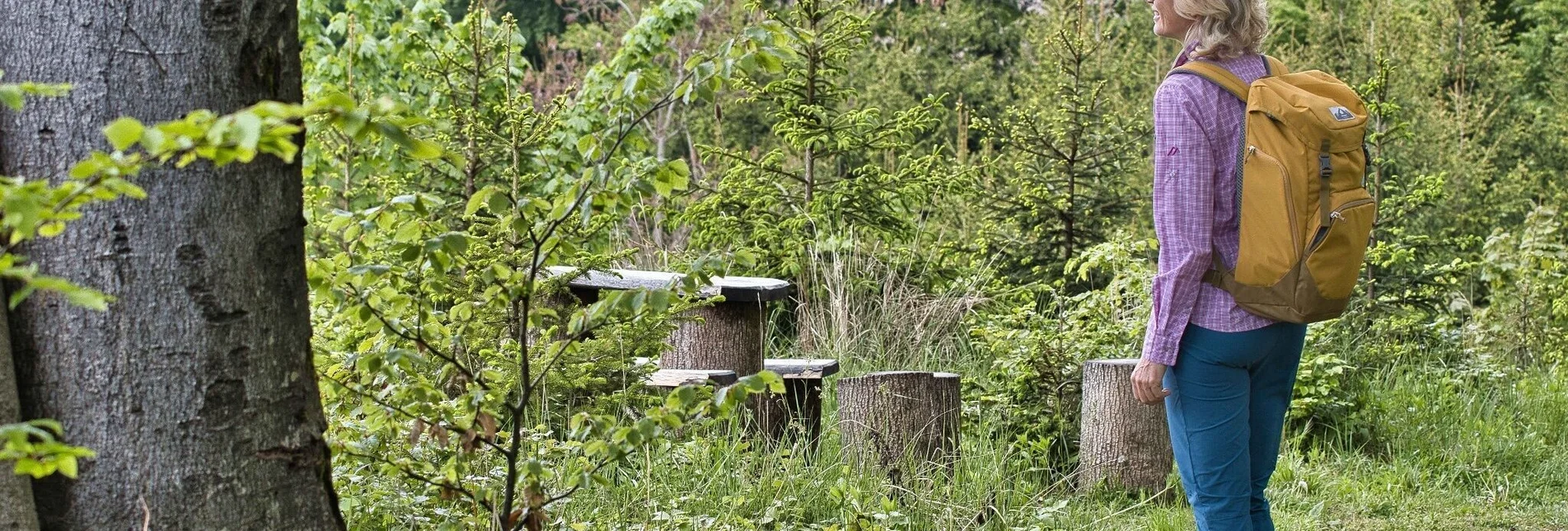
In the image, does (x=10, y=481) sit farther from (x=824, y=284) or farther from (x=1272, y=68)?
(x=824, y=284)

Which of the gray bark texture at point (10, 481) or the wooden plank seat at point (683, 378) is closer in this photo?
the gray bark texture at point (10, 481)

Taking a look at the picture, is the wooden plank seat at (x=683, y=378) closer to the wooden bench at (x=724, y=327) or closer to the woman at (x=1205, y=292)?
the wooden bench at (x=724, y=327)

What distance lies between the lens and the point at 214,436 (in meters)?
2.14

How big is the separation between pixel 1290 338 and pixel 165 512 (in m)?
2.19

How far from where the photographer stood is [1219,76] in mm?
2812

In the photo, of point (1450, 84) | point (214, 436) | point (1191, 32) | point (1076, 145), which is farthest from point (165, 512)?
point (1450, 84)

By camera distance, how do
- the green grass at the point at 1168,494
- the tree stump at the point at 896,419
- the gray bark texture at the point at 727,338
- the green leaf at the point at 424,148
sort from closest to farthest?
the green leaf at the point at 424,148, the green grass at the point at 1168,494, the tree stump at the point at 896,419, the gray bark texture at the point at 727,338

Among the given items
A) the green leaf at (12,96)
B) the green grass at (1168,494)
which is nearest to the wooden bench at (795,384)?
the green grass at (1168,494)

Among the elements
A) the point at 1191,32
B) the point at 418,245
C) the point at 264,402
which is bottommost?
the point at 264,402

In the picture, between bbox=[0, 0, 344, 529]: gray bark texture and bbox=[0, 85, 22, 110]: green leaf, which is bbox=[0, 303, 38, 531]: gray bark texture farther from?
bbox=[0, 85, 22, 110]: green leaf

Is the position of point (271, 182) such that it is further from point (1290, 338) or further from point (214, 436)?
point (1290, 338)

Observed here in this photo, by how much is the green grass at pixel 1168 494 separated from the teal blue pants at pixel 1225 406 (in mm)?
1148

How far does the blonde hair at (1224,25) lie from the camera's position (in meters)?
2.82

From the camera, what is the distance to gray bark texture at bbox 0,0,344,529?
2.06m
